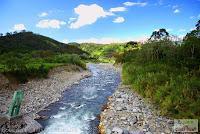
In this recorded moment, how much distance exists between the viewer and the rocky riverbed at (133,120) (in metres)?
15.1

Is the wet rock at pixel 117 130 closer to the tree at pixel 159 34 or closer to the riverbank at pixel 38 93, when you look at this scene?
the riverbank at pixel 38 93

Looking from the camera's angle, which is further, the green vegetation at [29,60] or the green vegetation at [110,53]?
the green vegetation at [110,53]

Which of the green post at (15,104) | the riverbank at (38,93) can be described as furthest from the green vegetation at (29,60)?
the green post at (15,104)

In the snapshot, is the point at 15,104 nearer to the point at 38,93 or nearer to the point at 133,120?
the point at 133,120

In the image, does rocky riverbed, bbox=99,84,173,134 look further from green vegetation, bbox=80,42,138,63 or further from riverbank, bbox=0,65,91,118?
green vegetation, bbox=80,42,138,63

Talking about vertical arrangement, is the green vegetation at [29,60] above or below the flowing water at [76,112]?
above

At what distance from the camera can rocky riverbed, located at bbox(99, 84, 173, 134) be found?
49.6ft

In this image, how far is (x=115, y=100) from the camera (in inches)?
923

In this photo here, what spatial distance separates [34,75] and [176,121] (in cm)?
2246

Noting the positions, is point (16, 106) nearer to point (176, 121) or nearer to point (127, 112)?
point (127, 112)

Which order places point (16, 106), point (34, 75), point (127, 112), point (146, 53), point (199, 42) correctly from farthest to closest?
point (146, 53)
point (199, 42)
point (34, 75)
point (127, 112)
point (16, 106)

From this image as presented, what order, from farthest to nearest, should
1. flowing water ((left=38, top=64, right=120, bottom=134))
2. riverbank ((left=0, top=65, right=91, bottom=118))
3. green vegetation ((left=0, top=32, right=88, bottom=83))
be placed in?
1. green vegetation ((left=0, top=32, right=88, bottom=83))
2. riverbank ((left=0, top=65, right=91, bottom=118))
3. flowing water ((left=38, top=64, right=120, bottom=134))

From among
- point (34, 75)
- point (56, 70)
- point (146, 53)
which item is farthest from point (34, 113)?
point (146, 53)

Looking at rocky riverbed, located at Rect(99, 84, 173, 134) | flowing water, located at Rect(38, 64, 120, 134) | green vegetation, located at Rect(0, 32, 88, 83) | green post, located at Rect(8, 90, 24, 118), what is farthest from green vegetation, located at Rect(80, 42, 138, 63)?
green post, located at Rect(8, 90, 24, 118)
